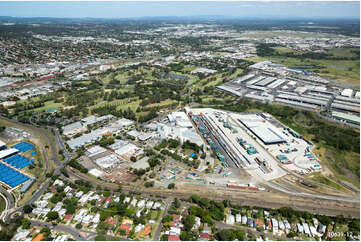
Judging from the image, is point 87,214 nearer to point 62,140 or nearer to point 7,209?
point 7,209

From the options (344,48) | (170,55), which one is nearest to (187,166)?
(170,55)

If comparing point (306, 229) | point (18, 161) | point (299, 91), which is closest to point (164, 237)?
point (306, 229)

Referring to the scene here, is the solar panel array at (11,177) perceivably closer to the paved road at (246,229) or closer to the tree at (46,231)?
the tree at (46,231)

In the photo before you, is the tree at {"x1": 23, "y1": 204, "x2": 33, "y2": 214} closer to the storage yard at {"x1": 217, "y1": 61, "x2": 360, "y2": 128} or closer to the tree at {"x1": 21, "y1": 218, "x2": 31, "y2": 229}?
the tree at {"x1": 21, "y1": 218, "x2": 31, "y2": 229}

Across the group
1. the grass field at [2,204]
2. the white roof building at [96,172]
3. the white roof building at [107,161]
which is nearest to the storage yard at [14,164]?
the grass field at [2,204]

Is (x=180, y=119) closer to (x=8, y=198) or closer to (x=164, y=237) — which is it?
(x=164, y=237)

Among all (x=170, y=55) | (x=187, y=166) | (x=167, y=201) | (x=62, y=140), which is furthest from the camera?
(x=170, y=55)

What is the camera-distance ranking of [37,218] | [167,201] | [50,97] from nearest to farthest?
[37,218] < [167,201] < [50,97]
